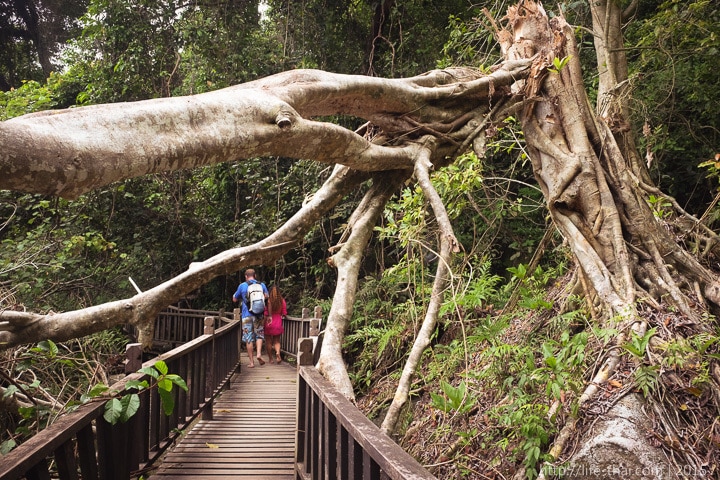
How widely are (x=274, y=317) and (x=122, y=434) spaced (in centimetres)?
630

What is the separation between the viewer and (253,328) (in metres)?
9.59

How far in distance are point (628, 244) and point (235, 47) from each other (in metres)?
8.58

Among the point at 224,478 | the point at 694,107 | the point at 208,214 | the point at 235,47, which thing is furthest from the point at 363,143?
the point at 208,214

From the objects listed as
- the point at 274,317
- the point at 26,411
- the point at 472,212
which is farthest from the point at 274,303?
the point at 26,411

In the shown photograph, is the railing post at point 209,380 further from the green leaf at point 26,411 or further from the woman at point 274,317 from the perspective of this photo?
the woman at point 274,317

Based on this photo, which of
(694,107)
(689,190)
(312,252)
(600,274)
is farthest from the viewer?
(312,252)

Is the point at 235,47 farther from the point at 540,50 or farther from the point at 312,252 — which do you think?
the point at 540,50

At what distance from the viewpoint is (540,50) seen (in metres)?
4.97

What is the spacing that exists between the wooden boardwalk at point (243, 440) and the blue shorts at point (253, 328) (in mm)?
1101

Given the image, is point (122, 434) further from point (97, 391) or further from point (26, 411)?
point (26, 411)

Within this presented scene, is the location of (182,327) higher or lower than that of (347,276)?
lower

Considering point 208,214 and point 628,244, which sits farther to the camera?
point 208,214

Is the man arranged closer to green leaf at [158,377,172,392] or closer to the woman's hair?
the woman's hair

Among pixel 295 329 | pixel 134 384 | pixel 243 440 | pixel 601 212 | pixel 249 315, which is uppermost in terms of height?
pixel 601 212
